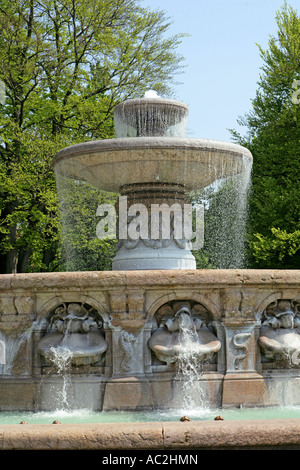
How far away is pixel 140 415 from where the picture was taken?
5949 mm

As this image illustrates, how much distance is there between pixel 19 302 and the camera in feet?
20.9

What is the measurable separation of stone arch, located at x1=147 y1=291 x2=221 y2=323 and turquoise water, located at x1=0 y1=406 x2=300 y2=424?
91cm

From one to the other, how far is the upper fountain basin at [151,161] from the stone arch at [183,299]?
2106mm

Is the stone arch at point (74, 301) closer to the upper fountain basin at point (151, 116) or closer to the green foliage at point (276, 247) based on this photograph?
the upper fountain basin at point (151, 116)

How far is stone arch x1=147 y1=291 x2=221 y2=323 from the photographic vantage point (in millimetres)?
6316

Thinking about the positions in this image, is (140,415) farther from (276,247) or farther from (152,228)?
(276,247)

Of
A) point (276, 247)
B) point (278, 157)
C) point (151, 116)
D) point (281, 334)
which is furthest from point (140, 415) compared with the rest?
point (278, 157)

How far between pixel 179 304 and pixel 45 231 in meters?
12.4

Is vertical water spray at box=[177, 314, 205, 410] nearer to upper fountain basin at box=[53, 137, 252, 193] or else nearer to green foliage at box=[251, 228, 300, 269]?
upper fountain basin at box=[53, 137, 252, 193]

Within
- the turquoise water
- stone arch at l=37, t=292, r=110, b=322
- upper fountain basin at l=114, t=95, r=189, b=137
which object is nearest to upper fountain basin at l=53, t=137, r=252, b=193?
upper fountain basin at l=114, t=95, r=189, b=137

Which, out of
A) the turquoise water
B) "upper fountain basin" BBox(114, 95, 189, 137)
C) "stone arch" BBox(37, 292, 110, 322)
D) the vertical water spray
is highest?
"upper fountain basin" BBox(114, 95, 189, 137)

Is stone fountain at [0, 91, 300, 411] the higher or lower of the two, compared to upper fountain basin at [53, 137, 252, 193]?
lower
